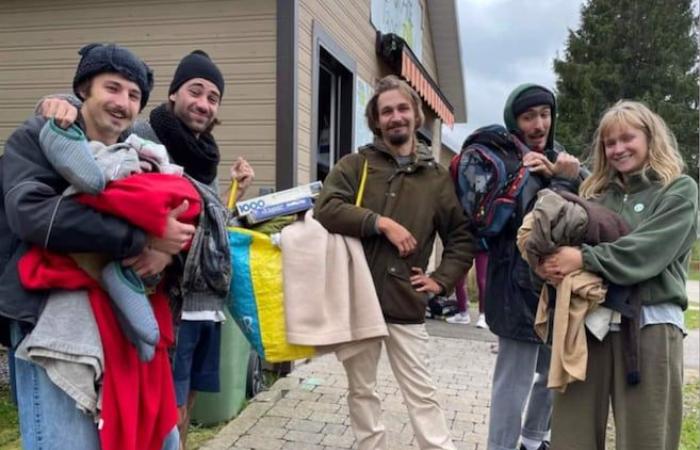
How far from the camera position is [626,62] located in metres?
30.4

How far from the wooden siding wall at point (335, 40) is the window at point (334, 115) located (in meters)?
0.27

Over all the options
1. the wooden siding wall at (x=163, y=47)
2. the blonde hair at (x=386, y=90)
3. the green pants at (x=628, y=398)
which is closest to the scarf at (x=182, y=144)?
the blonde hair at (x=386, y=90)

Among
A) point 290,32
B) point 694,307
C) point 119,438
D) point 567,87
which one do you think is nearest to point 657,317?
point 119,438

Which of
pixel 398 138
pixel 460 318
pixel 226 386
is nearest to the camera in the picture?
pixel 398 138

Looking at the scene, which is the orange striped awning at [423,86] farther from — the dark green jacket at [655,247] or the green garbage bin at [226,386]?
the dark green jacket at [655,247]

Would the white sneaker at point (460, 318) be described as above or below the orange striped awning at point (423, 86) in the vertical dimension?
below

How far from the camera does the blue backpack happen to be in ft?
8.79

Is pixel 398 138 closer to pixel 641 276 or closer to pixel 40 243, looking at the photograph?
pixel 641 276

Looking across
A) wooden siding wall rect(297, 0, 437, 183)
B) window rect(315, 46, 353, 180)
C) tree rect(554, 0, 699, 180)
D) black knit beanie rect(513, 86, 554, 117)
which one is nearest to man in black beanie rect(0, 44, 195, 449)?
black knit beanie rect(513, 86, 554, 117)

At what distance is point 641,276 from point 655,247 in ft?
0.38

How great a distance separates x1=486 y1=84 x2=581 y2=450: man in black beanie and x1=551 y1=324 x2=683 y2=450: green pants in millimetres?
421

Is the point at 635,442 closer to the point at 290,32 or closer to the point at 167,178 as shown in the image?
the point at 167,178

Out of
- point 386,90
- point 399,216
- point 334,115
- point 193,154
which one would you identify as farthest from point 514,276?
point 334,115

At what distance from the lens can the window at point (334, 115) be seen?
6.18m
